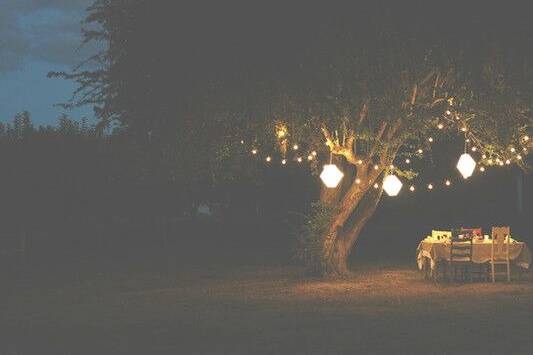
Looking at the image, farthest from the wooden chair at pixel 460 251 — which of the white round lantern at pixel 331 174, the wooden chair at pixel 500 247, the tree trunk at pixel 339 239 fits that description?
the white round lantern at pixel 331 174

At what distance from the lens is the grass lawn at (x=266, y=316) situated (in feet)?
38.1

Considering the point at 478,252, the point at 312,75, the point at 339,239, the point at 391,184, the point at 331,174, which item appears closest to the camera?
the point at 312,75

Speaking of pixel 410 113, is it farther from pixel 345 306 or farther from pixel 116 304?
pixel 116 304

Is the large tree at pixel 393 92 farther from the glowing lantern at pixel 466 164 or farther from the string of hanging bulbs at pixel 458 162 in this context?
the glowing lantern at pixel 466 164

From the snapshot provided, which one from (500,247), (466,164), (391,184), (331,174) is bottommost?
(500,247)

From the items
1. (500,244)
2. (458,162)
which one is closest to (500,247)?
(500,244)

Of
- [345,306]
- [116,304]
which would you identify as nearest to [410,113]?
[345,306]

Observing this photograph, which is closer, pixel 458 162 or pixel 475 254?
pixel 458 162


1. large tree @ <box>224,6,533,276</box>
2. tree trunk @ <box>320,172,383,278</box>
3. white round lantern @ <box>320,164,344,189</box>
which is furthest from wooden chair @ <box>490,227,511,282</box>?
white round lantern @ <box>320,164,344,189</box>

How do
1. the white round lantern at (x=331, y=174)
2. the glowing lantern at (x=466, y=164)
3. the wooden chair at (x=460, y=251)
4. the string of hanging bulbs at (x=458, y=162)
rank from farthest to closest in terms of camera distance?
the wooden chair at (x=460, y=251) → the white round lantern at (x=331, y=174) → the string of hanging bulbs at (x=458, y=162) → the glowing lantern at (x=466, y=164)

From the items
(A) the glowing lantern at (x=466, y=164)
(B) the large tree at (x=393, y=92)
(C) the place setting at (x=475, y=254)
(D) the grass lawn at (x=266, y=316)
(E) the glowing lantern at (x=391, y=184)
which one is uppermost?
(B) the large tree at (x=393, y=92)

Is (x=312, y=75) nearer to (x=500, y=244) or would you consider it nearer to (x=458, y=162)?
(x=458, y=162)

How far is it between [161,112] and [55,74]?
2.38 meters

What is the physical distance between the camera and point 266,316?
14.8 m
